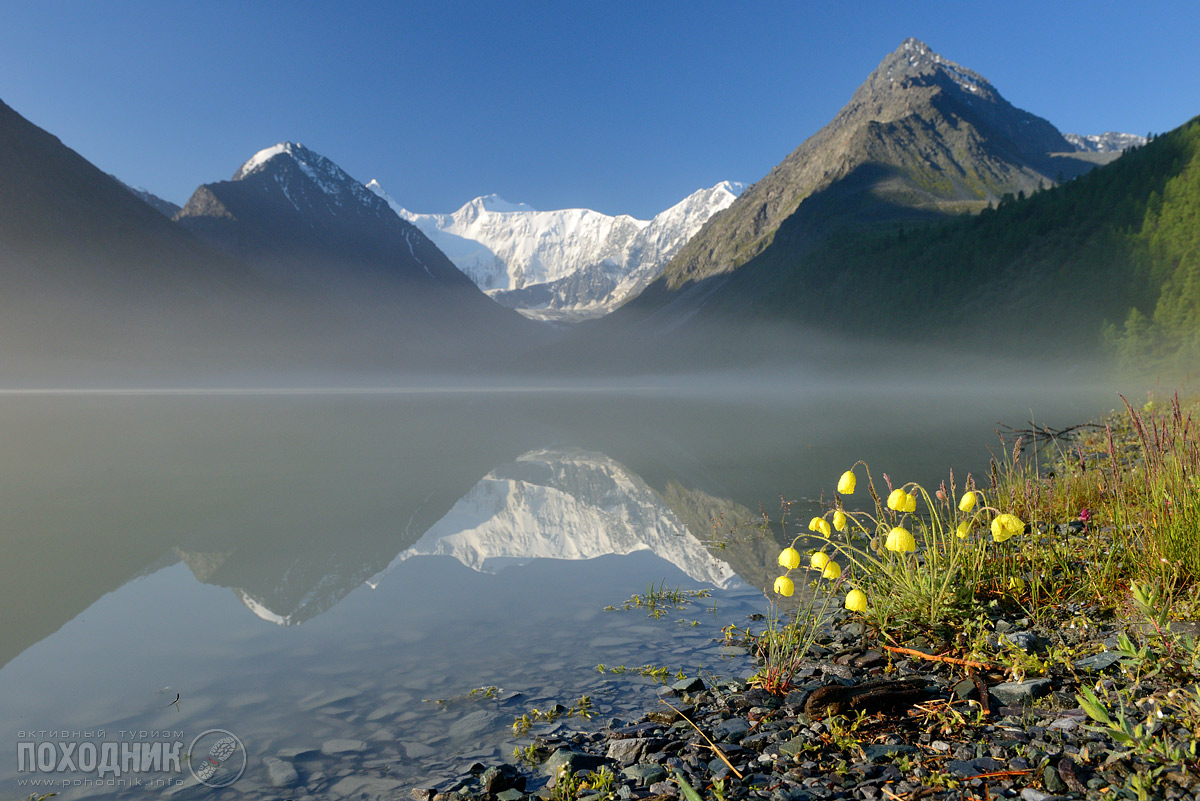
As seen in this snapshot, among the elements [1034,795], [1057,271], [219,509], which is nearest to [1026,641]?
[1034,795]

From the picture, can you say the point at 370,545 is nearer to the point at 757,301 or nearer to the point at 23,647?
the point at 23,647

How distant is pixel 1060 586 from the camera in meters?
6.04

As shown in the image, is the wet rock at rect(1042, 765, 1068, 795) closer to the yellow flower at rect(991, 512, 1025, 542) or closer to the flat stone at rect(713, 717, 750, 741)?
the yellow flower at rect(991, 512, 1025, 542)

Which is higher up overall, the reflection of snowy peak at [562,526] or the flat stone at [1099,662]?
the flat stone at [1099,662]

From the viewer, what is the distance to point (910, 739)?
409 centimetres

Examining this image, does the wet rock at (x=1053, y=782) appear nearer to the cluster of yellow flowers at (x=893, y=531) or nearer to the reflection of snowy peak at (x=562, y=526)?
the cluster of yellow flowers at (x=893, y=531)

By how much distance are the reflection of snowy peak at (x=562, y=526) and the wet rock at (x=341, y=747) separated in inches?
209

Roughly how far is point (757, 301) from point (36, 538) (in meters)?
194

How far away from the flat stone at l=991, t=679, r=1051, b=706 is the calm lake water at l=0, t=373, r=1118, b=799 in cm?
253

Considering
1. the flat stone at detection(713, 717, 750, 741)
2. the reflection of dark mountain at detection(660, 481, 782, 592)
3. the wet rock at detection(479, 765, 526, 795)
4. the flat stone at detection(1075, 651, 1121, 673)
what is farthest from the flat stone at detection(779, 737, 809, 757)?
the reflection of dark mountain at detection(660, 481, 782, 592)

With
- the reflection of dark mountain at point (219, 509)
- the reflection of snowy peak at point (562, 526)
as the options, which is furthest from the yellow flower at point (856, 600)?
the reflection of dark mountain at point (219, 509)

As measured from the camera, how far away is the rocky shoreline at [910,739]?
3.39 m

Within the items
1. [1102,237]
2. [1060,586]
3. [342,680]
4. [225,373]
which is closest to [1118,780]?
[1060,586]

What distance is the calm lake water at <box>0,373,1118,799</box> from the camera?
534 cm
